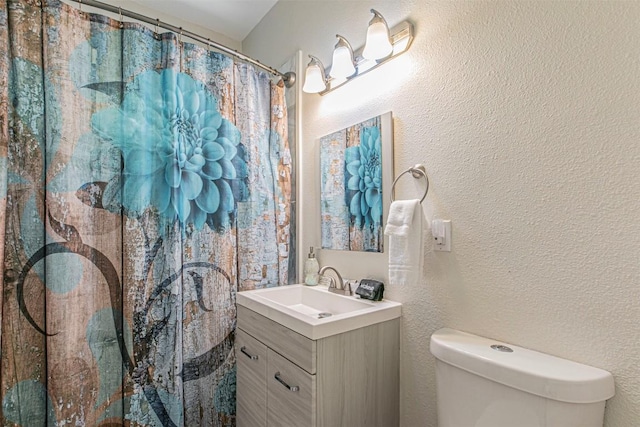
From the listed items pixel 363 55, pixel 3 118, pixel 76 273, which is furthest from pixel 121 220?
pixel 363 55

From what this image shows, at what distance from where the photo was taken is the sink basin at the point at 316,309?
3.54 ft

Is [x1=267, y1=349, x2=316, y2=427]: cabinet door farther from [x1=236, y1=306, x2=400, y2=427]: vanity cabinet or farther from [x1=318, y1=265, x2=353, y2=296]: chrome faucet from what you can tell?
[x1=318, y1=265, x2=353, y2=296]: chrome faucet

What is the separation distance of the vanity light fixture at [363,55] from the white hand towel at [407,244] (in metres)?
0.63

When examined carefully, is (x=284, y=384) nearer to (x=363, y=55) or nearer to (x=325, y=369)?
(x=325, y=369)

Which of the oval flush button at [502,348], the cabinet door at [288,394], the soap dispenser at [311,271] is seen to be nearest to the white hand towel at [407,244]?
the oval flush button at [502,348]

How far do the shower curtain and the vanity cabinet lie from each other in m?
0.37

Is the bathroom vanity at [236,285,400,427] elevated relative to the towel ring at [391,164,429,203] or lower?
lower

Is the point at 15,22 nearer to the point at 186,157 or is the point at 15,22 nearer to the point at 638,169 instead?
the point at 186,157

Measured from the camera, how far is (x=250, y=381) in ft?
4.66

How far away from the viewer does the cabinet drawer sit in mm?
1062

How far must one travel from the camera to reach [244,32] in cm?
239

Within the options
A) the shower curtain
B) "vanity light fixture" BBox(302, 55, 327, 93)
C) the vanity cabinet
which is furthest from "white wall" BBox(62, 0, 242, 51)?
the vanity cabinet

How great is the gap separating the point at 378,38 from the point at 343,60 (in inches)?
8.5

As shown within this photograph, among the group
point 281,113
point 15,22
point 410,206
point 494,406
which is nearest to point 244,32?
point 281,113
